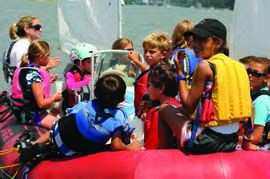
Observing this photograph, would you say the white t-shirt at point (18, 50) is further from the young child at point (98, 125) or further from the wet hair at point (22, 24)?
→ the young child at point (98, 125)

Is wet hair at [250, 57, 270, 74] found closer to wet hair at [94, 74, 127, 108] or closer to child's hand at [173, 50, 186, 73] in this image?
child's hand at [173, 50, 186, 73]

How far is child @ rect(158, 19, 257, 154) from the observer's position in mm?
3309

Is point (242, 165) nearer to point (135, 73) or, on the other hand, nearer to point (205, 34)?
point (205, 34)

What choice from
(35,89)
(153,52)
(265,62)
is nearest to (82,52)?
(153,52)

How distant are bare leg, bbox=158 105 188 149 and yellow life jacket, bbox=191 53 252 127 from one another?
0.19 meters

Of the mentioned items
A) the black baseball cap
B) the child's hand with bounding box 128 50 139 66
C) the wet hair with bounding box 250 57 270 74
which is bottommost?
the child's hand with bounding box 128 50 139 66

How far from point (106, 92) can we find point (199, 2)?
1087 inches

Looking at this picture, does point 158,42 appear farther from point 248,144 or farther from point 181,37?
point 248,144

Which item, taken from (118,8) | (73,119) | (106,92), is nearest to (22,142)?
(73,119)

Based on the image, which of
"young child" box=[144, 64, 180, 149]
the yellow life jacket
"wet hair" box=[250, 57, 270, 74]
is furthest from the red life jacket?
"wet hair" box=[250, 57, 270, 74]

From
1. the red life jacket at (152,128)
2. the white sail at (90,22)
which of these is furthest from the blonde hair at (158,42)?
the white sail at (90,22)

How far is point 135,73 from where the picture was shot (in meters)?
5.42

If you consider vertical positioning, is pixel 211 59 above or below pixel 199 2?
above

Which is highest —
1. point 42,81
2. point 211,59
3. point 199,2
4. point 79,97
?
point 211,59
